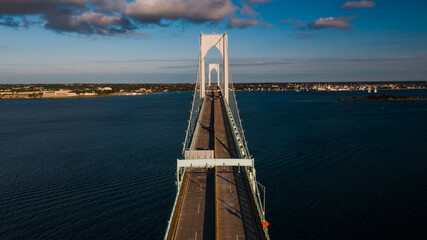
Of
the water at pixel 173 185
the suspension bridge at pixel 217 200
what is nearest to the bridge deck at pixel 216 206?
the suspension bridge at pixel 217 200

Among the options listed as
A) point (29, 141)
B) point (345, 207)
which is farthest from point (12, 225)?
point (29, 141)

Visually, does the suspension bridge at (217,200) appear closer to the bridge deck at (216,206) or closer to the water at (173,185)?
the bridge deck at (216,206)

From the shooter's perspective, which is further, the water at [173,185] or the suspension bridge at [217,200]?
the water at [173,185]

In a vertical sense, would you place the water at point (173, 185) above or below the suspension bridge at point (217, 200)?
below

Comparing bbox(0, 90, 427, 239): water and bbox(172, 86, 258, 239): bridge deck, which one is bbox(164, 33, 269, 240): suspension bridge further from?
bbox(0, 90, 427, 239): water

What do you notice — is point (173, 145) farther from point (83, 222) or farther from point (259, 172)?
point (83, 222)

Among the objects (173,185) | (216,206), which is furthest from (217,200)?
(173,185)

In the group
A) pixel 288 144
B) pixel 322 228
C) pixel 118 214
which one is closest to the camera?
pixel 322 228

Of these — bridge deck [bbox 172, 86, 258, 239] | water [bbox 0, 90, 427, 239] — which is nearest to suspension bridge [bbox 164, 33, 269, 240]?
bridge deck [bbox 172, 86, 258, 239]
